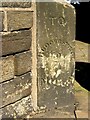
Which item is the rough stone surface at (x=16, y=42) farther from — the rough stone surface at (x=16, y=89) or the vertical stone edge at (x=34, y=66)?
the rough stone surface at (x=16, y=89)

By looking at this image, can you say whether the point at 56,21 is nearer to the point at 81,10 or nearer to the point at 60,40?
the point at 60,40

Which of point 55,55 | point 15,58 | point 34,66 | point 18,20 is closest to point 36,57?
point 34,66

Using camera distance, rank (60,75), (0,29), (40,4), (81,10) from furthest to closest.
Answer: (81,10)
(60,75)
(40,4)
(0,29)

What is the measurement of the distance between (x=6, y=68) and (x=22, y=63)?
28 centimetres

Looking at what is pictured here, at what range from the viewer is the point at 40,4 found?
354 cm

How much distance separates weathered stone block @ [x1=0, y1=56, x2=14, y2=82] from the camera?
306 cm

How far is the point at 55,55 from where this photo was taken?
3.73 meters

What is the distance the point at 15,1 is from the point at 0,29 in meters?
0.33

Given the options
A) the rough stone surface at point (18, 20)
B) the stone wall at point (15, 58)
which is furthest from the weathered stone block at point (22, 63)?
the rough stone surface at point (18, 20)

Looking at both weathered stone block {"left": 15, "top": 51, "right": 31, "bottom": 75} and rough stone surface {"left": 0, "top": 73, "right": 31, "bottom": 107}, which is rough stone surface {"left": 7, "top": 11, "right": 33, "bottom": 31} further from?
rough stone surface {"left": 0, "top": 73, "right": 31, "bottom": 107}

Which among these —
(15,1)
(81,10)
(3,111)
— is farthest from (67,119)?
(81,10)

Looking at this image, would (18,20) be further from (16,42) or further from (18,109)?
(18,109)

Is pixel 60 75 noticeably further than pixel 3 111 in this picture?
Yes

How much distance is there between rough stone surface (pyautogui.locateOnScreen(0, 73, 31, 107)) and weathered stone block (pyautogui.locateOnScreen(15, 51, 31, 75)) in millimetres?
59
